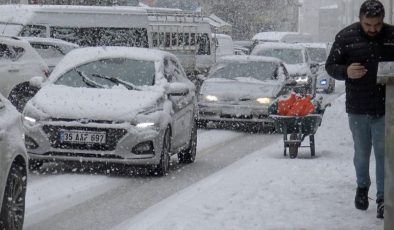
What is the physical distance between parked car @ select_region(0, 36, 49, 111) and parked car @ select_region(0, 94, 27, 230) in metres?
10.2

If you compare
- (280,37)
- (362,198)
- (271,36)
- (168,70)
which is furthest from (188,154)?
(271,36)

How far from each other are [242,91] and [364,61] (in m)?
11.4

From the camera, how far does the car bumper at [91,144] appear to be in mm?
11312

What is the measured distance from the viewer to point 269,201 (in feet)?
29.6

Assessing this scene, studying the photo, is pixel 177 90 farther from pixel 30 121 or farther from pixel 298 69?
pixel 298 69

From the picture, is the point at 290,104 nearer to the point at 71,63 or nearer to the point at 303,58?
the point at 71,63

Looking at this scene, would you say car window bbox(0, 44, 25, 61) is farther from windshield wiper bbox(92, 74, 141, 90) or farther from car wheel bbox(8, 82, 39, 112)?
windshield wiper bbox(92, 74, 141, 90)

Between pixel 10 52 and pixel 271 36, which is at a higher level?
pixel 10 52

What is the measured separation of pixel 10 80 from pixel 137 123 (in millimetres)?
6951

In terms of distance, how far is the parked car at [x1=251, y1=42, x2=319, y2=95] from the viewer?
96.5 ft

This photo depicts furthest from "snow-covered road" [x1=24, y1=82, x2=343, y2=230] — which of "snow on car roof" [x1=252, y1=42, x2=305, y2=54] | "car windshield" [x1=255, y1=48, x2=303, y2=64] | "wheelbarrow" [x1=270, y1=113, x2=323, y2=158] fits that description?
"car windshield" [x1=255, y1=48, x2=303, y2=64]

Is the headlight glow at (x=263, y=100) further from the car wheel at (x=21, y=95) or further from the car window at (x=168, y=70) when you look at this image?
the car window at (x=168, y=70)

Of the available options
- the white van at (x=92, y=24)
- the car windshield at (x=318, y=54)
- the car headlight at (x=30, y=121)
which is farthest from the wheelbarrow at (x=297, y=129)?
the car windshield at (x=318, y=54)

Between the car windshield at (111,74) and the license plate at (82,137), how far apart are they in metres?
1.23
